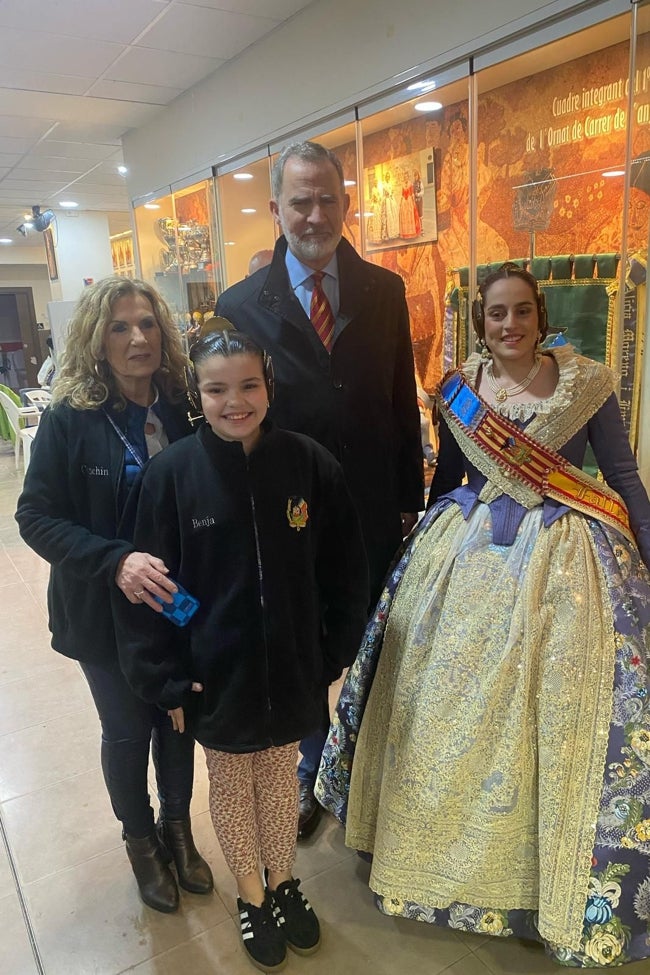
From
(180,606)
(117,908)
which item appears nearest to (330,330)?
(180,606)

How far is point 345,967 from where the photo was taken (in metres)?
1.58

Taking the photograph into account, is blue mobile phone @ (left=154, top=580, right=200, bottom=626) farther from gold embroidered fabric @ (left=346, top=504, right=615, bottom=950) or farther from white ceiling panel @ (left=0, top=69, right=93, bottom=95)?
white ceiling panel @ (left=0, top=69, right=93, bottom=95)

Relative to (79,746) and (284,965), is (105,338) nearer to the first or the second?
(284,965)

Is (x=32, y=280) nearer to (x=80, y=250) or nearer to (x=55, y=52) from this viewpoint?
(x=80, y=250)

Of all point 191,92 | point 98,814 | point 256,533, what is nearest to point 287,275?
point 256,533

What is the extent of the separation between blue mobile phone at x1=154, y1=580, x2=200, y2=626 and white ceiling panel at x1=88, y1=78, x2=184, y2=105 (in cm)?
367

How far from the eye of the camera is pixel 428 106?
2.65 metres

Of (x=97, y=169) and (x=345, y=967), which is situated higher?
(x=97, y=169)

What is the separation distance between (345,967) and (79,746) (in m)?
1.33

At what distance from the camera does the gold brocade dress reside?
1.41 metres

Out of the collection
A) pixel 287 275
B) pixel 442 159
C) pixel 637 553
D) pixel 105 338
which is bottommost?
pixel 637 553

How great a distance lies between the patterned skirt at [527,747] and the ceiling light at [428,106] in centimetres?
176

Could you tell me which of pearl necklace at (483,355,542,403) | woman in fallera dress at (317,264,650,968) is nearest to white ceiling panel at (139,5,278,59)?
woman in fallera dress at (317,264,650,968)

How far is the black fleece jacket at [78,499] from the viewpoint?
152cm
